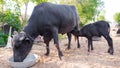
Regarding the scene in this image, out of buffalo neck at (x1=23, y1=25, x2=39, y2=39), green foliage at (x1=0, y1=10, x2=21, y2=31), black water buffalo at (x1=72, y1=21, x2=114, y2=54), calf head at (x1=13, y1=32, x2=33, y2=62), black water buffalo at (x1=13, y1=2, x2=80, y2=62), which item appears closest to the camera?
calf head at (x1=13, y1=32, x2=33, y2=62)

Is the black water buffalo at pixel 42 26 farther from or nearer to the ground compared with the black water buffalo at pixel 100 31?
farther from the ground

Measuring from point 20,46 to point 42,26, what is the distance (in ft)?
3.90

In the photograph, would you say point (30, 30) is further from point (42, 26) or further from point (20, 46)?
point (20, 46)

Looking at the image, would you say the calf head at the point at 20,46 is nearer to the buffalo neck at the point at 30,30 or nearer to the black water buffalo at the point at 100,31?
the buffalo neck at the point at 30,30

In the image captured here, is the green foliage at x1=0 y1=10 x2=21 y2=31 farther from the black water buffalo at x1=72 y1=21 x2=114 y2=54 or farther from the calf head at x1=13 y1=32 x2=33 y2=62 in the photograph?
the calf head at x1=13 y1=32 x2=33 y2=62

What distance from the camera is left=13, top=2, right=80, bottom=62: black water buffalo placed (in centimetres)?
611

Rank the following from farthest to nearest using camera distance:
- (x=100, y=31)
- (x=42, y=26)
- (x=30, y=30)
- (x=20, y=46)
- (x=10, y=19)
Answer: (x=10, y=19) → (x=100, y=31) → (x=42, y=26) → (x=30, y=30) → (x=20, y=46)

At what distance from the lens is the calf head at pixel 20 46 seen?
6.00m

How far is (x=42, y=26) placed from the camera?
6969mm

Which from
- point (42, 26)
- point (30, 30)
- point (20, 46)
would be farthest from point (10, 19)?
point (20, 46)

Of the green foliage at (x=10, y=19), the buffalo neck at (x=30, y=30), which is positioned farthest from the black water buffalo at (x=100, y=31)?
the green foliage at (x=10, y=19)

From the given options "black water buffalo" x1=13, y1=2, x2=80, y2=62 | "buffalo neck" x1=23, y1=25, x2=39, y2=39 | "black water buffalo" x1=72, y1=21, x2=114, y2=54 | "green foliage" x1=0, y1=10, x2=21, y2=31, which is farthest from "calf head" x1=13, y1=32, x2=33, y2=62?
"green foliage" x1=0, y1=10, x2=21, y2=31

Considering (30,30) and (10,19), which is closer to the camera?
(30,30)

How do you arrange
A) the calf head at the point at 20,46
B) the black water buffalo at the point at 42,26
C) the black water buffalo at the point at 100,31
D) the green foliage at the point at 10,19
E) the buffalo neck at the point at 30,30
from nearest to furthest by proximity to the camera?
the calf head at the point at 20,46 → the black water buffalo at the point at 42,26 → the buffalo neck at the point at 30,30 → the black water buffalo at the point at 100,31 → the green foliage at the point at 10,19
